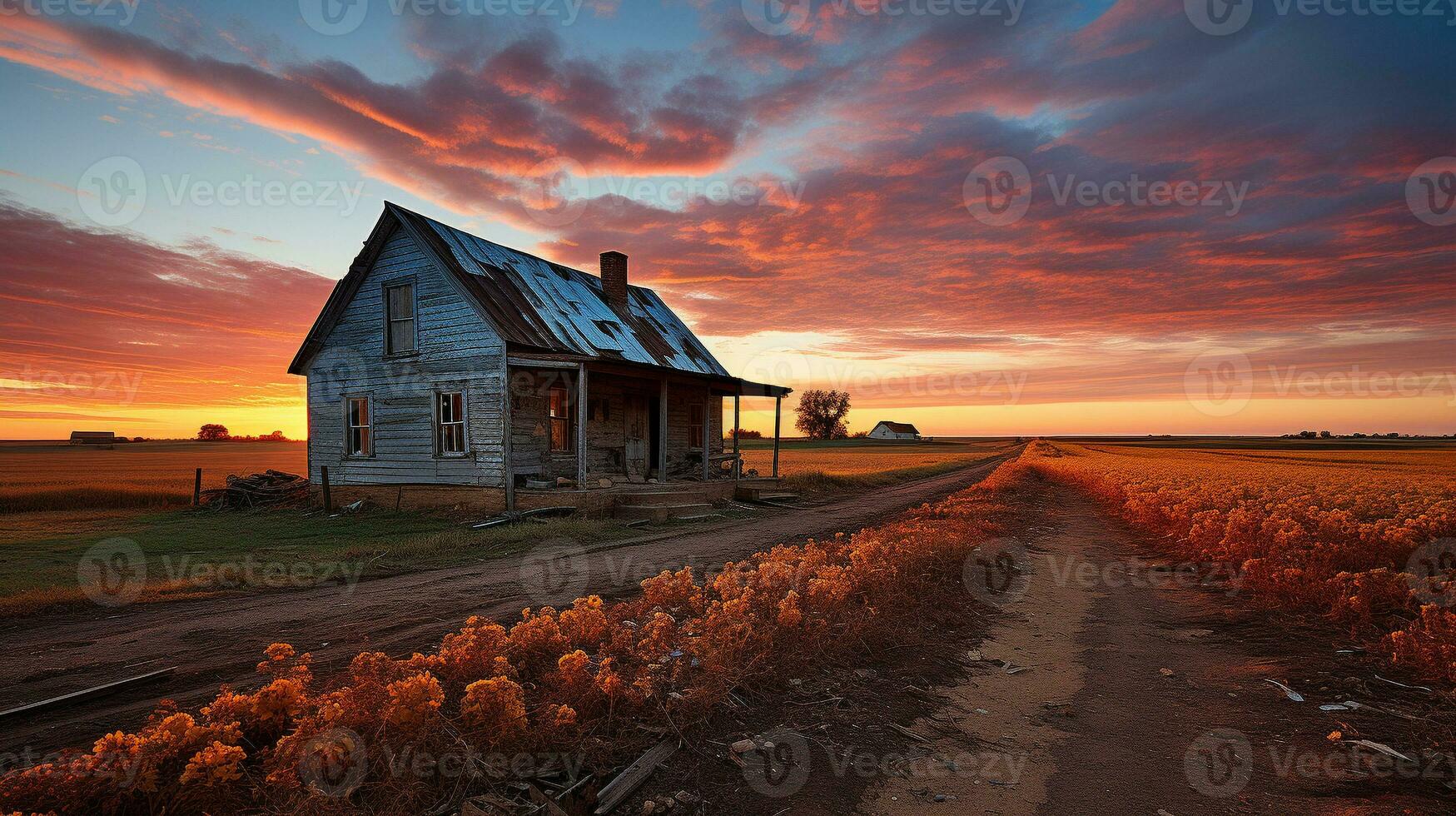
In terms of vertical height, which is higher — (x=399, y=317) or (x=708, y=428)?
(x=399, y=317)

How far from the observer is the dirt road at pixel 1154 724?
387cm

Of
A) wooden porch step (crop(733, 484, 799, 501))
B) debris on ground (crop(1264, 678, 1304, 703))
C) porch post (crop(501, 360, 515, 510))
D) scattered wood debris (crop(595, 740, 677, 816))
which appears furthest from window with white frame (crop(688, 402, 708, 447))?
scattered wood debris (crop(595, 740, 677, 816))

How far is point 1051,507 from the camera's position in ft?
65.7

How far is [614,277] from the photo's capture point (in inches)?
955

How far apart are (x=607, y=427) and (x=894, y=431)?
135m

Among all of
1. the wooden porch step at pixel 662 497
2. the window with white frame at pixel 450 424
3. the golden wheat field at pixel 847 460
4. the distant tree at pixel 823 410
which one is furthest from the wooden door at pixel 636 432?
the distant tree at pixel 823 410

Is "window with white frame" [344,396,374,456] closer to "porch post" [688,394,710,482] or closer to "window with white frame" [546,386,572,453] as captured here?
"window with white frame" [546,386,572,453]

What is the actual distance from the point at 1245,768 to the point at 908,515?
11.9 m

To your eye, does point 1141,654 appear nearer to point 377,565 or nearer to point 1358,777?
point 1358,777

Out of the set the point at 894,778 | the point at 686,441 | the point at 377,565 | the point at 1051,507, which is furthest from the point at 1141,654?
the point at 686,441

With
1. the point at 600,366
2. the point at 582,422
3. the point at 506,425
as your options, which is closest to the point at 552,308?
the point at 600,366

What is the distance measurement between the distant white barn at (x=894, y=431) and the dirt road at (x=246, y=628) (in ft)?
463

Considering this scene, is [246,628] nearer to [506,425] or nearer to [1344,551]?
[506,425]

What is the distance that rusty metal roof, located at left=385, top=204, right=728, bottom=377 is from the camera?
18.2 metres
